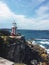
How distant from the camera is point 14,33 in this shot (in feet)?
123

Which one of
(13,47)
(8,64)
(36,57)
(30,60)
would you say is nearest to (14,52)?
(13,47)

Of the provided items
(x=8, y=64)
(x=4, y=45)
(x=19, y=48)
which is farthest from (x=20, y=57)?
(x=8, y=64)

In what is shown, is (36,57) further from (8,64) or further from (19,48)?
(8,64)

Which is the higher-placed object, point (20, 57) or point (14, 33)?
point (14, 33)

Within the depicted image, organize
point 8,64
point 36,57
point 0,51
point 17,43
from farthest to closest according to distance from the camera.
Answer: point 36,57 → point 17,43 → point 0,51 → point 8,64

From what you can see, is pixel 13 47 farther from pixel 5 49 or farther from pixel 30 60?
pixel 30 60

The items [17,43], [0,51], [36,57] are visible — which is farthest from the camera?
[36,57]

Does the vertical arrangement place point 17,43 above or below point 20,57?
above

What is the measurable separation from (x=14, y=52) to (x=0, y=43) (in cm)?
238

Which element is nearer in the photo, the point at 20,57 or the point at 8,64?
the point at 8,64

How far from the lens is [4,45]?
3169 centimetres

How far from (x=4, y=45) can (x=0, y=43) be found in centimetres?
71

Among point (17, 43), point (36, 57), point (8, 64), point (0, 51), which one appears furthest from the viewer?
point (36, 57)

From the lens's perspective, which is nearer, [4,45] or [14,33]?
[4,45]
